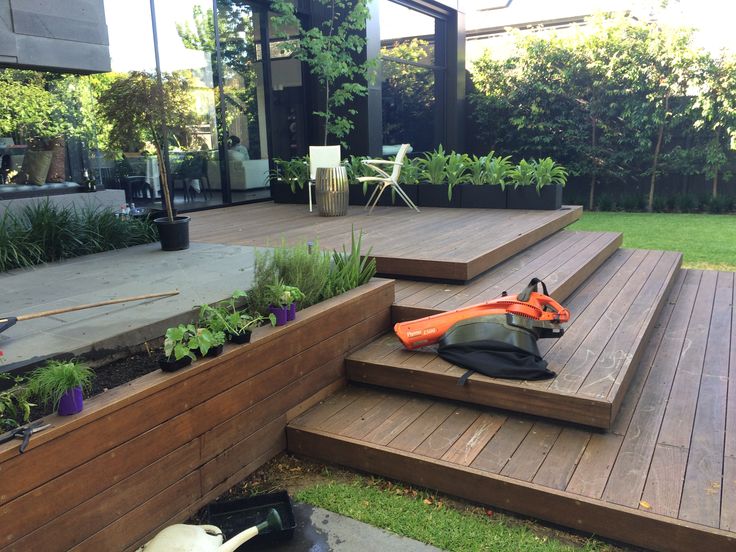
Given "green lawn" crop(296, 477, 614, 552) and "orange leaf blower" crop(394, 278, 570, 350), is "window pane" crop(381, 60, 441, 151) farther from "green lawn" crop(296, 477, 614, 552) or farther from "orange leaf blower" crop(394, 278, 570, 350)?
"green lawn" crop(296, 477, 614, 552)

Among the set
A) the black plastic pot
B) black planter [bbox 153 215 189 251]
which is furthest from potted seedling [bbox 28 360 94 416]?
black planter [bbox 153 215 189 251]

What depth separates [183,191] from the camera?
25.3ft

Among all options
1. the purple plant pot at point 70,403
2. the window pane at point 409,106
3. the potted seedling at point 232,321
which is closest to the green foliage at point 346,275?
the potted seedling at point 232,321

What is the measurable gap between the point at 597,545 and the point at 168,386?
5.41ft

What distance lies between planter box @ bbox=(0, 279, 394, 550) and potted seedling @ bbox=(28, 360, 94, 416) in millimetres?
42

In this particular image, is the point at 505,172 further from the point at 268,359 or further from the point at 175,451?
the point at 175,451

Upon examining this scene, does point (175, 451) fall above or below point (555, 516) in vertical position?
above

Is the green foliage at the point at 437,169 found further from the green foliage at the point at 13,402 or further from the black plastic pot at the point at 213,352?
the green foliage at the point at 13,402

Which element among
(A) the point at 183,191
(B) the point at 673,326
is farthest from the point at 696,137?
(A) the point at 183,191

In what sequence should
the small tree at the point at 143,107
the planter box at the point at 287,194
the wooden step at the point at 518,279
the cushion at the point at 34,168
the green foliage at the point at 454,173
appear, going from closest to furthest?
the wooden step at the point at 518,279 → the small tree at the point at 143,107 → the cushion at the point at 34,168 → the green foliage at the point at 454,173 → the planter box at the point at 287,194

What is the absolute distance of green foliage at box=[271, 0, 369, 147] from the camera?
26.3 ft

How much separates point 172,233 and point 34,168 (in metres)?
1.95

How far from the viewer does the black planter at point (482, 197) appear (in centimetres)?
713

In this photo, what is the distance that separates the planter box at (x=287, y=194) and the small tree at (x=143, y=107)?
12.6 feet
